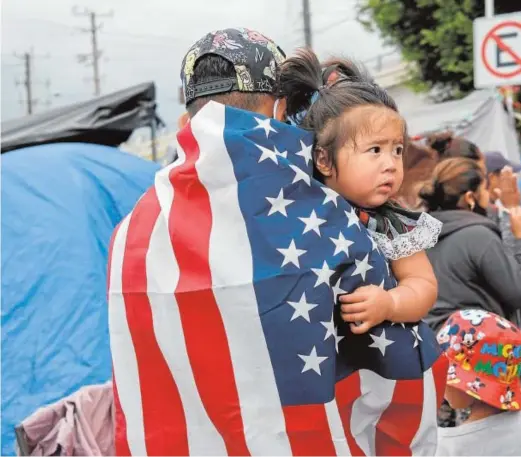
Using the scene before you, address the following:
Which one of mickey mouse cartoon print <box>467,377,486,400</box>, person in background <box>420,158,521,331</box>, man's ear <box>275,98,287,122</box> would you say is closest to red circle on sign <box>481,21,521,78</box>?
person in background <box>420,158,521,331</box>

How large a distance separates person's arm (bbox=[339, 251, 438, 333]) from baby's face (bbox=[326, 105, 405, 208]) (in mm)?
149

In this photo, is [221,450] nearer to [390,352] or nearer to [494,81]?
[390,352]

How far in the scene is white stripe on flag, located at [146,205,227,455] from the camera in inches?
61.6

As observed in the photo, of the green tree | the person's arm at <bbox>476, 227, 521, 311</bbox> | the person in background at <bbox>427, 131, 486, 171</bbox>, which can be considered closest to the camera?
the person's arm at <bbox>476, 227, 521, 311</bbox>

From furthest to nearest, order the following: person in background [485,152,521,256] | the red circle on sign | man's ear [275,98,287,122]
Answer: the red circle on sign < person in background [485,152,521,256] < man's ear [275,98,287,122]

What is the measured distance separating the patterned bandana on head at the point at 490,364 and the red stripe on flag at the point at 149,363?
131 cm

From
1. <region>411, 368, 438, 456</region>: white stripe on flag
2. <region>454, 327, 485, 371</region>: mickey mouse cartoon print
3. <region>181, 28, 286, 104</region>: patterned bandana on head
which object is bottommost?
<region>454, 327, 485, 371</region>: mickey mouse cartoon print

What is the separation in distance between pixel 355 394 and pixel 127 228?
54cm

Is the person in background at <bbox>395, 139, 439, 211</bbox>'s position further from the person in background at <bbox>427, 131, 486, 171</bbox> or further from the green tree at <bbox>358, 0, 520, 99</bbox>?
the green tree at <bbox>358, 0, 520, 99</bbox>

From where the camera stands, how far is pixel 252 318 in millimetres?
1526

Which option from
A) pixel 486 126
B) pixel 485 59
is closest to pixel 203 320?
pixel 485 59

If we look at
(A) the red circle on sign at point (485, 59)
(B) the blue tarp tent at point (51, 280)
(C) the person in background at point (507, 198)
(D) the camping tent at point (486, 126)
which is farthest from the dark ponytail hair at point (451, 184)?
(D) the camping tent at point (486, 126)

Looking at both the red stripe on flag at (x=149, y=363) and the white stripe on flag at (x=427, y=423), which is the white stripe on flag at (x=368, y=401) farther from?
the red stripe on flag at (x=149, y=363)

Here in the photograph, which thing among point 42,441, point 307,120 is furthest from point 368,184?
point 42,441
